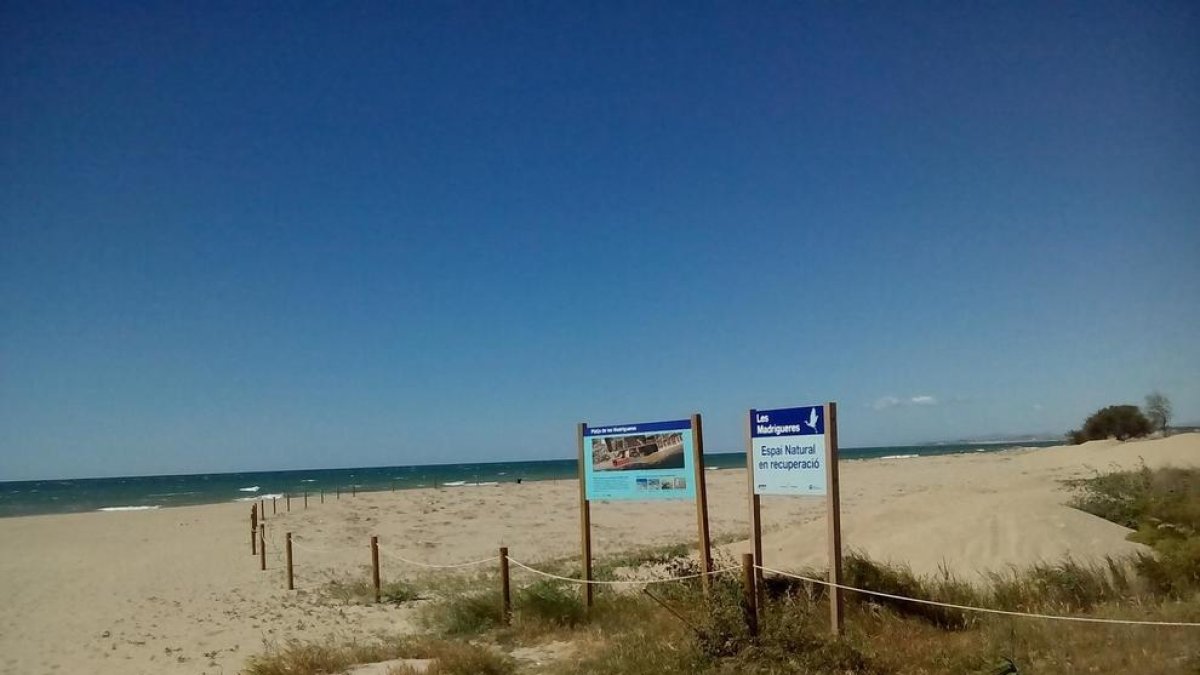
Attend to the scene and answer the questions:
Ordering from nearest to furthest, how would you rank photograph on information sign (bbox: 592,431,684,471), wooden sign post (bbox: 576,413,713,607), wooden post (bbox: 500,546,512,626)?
wooden sign post (bbox: 576,413,713,607), photograph on information sign (bbox: 592,431,684,471), wooden post (bbox: 500,546,512,626)

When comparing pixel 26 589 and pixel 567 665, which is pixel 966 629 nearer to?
pixel 567 665

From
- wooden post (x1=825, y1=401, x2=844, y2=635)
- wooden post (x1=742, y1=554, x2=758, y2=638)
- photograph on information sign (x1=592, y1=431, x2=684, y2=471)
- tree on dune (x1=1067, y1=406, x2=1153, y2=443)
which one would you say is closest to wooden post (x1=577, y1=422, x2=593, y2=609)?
photograph on information sign (x1=592, y1=431, x2=684, y2=471)

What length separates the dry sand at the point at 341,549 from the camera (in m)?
12.2

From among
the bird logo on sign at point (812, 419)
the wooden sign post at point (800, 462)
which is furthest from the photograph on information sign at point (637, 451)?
the bird logo on sign at point (812, 419)

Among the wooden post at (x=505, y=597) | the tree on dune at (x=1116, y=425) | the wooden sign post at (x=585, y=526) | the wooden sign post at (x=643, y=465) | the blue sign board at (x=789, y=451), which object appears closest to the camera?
the blue sign board at (x=789, y=451)

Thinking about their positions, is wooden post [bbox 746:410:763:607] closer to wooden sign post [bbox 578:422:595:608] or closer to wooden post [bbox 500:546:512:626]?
wooden sign post [bbox 578:422:595:608]

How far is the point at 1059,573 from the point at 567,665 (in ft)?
18.8

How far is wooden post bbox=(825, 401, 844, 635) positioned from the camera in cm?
809

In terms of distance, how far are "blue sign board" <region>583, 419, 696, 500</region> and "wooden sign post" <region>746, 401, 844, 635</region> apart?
1.10 m

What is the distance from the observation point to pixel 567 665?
8305 mm

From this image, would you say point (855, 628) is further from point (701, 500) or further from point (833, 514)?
point (701, 500)

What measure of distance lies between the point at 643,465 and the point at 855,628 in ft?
11.3

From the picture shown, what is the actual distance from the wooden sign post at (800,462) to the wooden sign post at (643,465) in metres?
0.72

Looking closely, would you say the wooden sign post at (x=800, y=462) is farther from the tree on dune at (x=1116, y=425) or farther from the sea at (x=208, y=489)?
the tree on dune at (x=1116, y=425)
